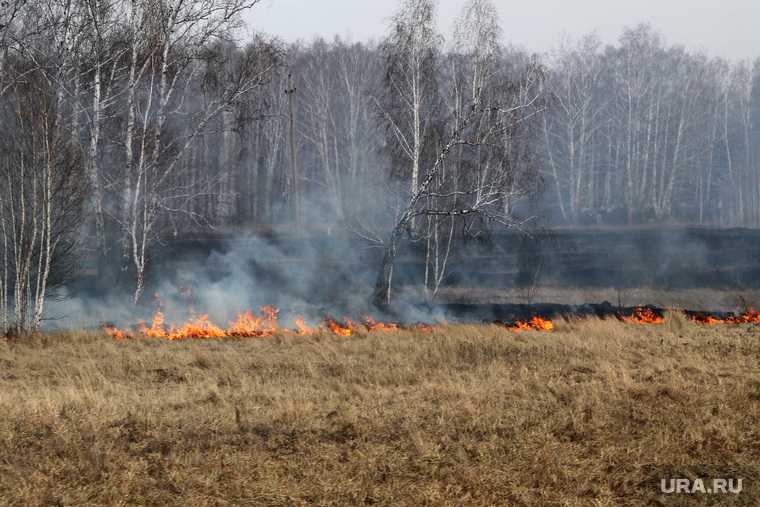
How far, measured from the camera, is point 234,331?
1362 centimetres

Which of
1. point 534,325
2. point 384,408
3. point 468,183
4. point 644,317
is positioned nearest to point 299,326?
point 534,325

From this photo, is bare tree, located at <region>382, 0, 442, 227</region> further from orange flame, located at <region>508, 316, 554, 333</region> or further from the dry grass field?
the dry grass field

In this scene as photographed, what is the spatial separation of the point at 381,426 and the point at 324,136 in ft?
90.5

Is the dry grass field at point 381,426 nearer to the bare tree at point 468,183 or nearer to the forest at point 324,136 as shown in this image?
the forest at point 324,136

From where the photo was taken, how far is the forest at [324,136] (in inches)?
547

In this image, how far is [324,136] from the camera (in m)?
33.2

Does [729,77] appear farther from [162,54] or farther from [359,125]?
[162,54]

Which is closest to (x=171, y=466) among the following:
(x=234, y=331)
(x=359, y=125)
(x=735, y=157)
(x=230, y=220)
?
(x=234, y=331)

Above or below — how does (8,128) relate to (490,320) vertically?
above

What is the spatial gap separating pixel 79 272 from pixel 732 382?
624 inches

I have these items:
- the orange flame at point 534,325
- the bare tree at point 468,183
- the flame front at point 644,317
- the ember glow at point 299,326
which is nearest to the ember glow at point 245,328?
the ember glow at point 299,326

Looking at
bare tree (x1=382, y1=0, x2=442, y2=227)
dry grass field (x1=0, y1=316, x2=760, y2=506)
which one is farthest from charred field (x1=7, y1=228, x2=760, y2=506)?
bare tree (x1=382, y1=0, x2=442, y2=227)

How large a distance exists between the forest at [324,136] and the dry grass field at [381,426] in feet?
15.0

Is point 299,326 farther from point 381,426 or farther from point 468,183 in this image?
point 468,183
